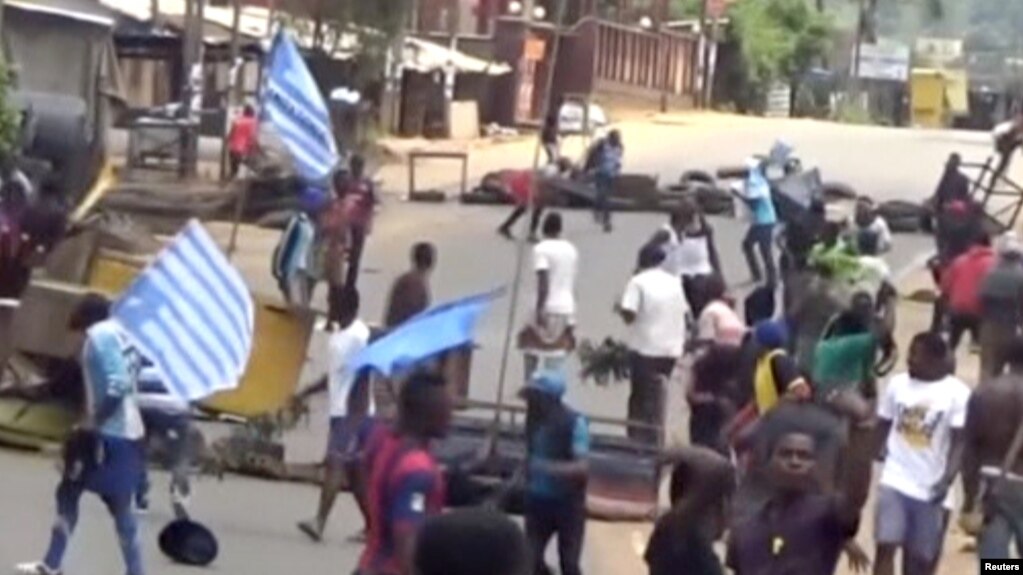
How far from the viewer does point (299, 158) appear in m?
18.7

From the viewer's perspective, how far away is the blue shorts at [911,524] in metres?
12.8

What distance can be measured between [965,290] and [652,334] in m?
4.43

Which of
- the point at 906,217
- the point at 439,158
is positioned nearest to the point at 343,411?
the point at 906,217

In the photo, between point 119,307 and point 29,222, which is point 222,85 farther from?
point 119,307

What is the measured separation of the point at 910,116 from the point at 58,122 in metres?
64.0

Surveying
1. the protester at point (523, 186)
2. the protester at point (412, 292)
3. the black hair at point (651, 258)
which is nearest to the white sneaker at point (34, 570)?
the protester at point (412, 292)

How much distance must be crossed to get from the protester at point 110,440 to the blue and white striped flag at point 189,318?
133 mm

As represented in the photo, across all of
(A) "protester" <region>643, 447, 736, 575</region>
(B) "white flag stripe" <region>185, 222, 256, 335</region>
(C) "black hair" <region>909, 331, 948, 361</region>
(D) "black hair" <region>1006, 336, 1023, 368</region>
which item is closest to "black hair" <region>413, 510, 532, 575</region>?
(A) "protester" <region>643, 447, 736, 575</region>

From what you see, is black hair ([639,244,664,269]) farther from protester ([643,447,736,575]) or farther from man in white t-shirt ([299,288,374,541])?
protester ([643,447,736,575])

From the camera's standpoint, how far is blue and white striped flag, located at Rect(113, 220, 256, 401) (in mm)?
12828

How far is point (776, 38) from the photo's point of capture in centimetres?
8762

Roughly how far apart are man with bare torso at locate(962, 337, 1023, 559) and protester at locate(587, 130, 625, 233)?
80.6 feet

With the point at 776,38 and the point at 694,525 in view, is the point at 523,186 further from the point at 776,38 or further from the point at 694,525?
the point at 776,38

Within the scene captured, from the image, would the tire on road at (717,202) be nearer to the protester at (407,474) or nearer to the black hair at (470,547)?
the protester at (407,474)
